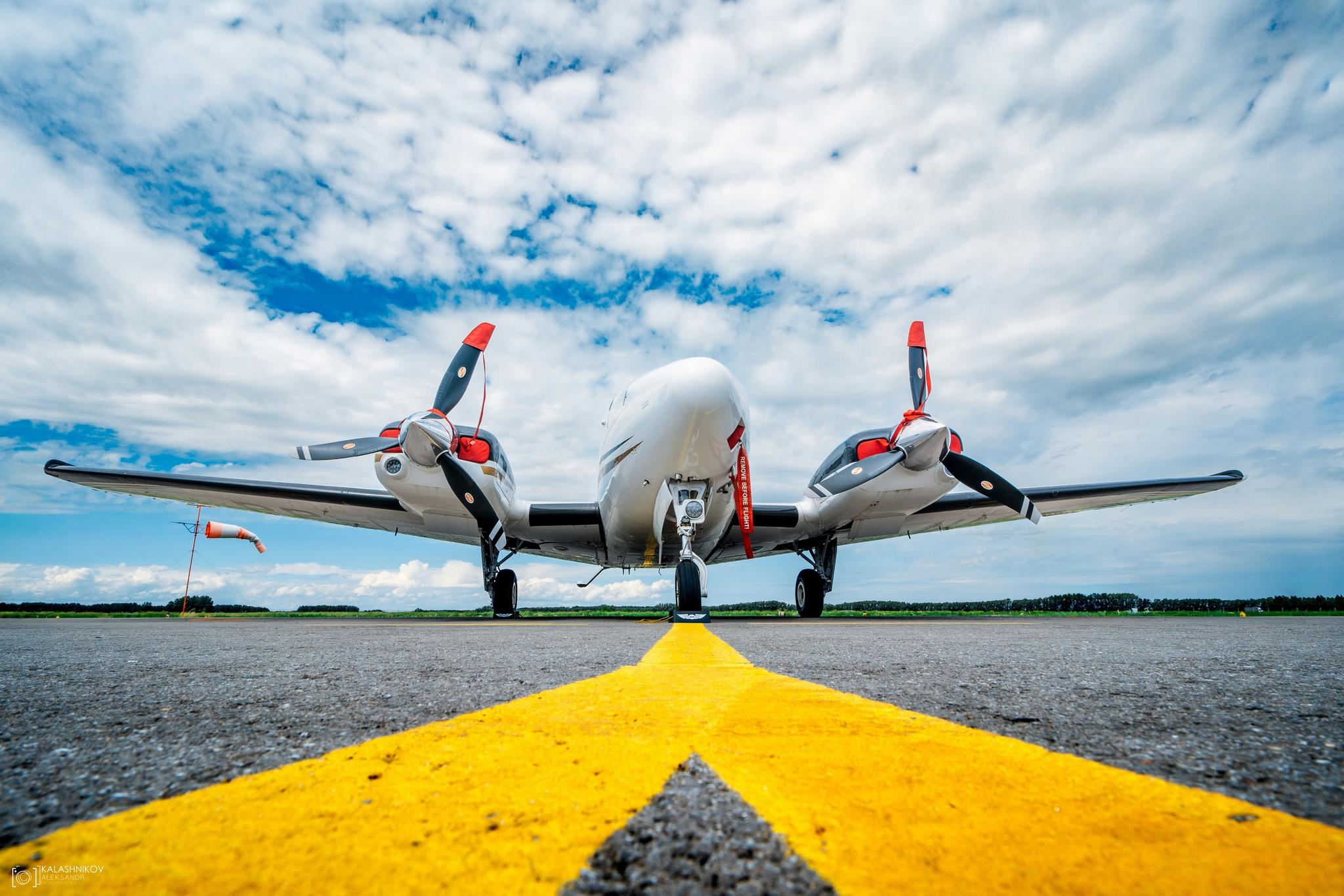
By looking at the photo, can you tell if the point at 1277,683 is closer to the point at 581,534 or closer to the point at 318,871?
the point at 318,871

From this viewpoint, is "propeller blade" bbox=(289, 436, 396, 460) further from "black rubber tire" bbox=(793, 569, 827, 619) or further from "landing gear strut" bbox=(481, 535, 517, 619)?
"black rubber tire" bbox=(793, 569, 827, 619)

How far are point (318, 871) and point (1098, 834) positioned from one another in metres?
1.26

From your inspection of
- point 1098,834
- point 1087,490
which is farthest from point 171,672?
point 1087,490

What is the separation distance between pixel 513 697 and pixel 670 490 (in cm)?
750

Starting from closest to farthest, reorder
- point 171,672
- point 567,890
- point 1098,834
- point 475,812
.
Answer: point 567,890
point 1098,834
point 475,812
point 171,672

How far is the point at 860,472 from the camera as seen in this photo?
35.4 feet

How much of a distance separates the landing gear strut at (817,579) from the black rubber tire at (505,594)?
709 centimetres

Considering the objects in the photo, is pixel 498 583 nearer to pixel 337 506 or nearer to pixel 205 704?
pixel 337 506

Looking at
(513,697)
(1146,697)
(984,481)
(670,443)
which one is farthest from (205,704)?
(984,481)

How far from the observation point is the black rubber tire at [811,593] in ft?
45.8

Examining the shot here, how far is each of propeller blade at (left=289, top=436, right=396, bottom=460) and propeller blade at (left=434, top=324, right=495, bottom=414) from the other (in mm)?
1131

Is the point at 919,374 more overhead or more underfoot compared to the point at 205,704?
more overhead

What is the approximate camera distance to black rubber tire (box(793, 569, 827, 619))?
13.9 meters

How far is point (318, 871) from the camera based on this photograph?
867 millimetres
